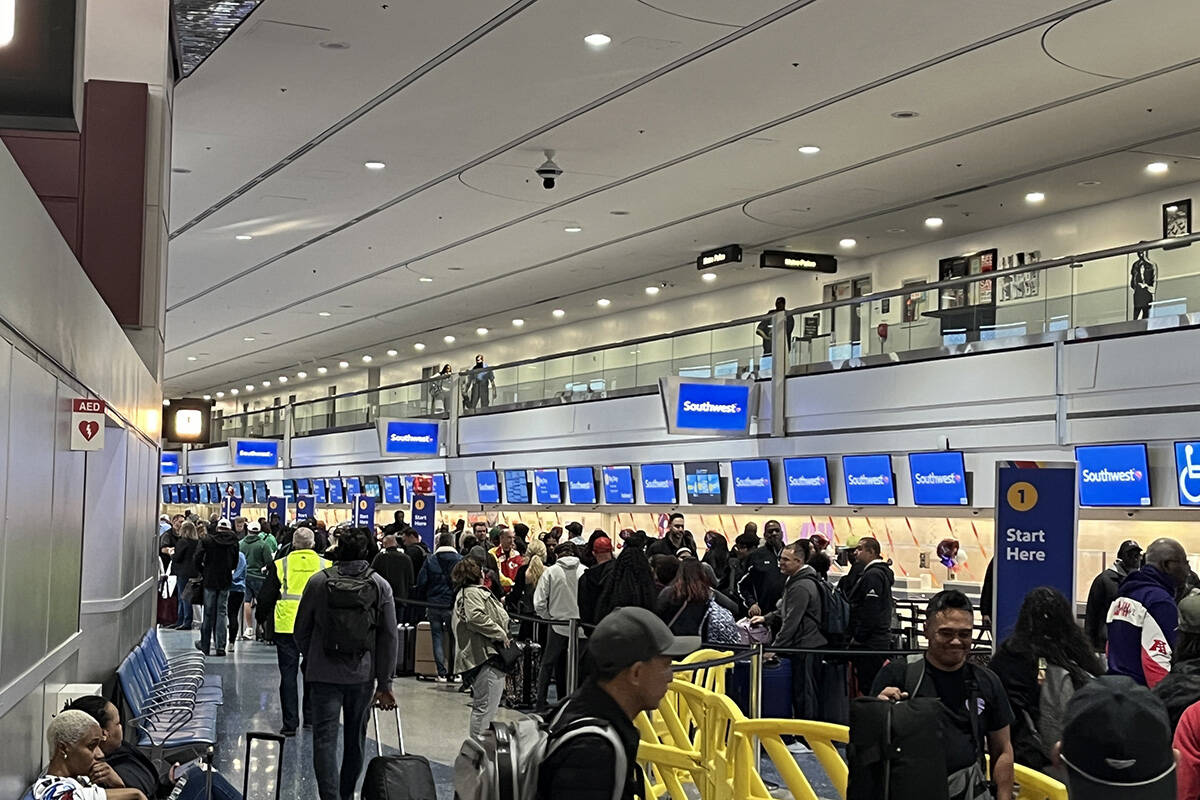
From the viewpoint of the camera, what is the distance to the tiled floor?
885 centimetres

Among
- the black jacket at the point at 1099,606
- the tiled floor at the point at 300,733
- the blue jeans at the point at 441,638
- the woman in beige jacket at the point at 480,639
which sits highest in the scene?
the black jacket at the point at 1099,606

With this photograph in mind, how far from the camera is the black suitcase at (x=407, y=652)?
15.3 m

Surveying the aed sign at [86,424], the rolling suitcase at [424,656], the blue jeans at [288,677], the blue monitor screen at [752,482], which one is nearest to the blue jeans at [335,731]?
the aed sign at [86,424]

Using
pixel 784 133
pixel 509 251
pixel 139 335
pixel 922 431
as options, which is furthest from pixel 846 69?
pixel 509 251

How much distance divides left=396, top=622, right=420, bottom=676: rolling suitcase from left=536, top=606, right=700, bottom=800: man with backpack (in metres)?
12.3

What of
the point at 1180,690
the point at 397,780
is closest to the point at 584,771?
the point at 397,780

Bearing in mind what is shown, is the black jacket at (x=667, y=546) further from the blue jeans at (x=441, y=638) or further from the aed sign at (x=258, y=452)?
the aed sign at (x=258, y=452)

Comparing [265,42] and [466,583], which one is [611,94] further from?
[466,583]

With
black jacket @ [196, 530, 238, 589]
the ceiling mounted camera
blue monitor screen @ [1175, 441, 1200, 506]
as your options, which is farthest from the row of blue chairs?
blue monitor screen @ [1175, 441, 1200, 506]

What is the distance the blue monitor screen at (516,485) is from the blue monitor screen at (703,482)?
18.0 ft

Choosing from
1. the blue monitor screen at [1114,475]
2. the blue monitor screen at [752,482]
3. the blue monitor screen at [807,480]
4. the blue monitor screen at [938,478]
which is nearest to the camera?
the blue monitor screen at [1114,475]

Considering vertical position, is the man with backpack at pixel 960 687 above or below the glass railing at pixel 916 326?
below

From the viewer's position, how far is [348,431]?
35.5 metres

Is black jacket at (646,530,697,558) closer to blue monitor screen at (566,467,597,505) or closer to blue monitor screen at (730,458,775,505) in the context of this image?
blue monitor screen at (730,458,775,505)
